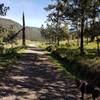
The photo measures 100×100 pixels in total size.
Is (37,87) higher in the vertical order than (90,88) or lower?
lower

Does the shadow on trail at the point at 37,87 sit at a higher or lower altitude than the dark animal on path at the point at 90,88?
lower

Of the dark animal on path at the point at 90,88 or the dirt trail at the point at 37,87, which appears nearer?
the dark animal on path at the point at 90,88

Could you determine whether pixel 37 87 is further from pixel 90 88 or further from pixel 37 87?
pixel 90 88

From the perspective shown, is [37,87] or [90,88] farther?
[37,87]

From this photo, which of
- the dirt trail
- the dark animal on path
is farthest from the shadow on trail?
the dark animal on path

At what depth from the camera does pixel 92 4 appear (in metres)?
36.3

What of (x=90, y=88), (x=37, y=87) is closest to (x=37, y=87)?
(x=37, y=87)

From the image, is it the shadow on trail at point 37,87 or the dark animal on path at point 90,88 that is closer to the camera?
the dark animal on path at point 90,88

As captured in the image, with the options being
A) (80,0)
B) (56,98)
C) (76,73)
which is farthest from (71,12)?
(56,98)

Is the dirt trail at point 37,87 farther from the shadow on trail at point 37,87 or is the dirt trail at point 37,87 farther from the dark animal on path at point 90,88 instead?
the dark animal on path at point 90,88

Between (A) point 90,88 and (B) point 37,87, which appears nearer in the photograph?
(A) point 90,88

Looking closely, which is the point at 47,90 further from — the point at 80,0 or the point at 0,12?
the point at 80,0

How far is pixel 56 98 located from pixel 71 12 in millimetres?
23174

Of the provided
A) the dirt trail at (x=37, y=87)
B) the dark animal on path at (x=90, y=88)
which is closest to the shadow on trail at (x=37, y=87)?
the dirt trail at (x=37, y=87)
